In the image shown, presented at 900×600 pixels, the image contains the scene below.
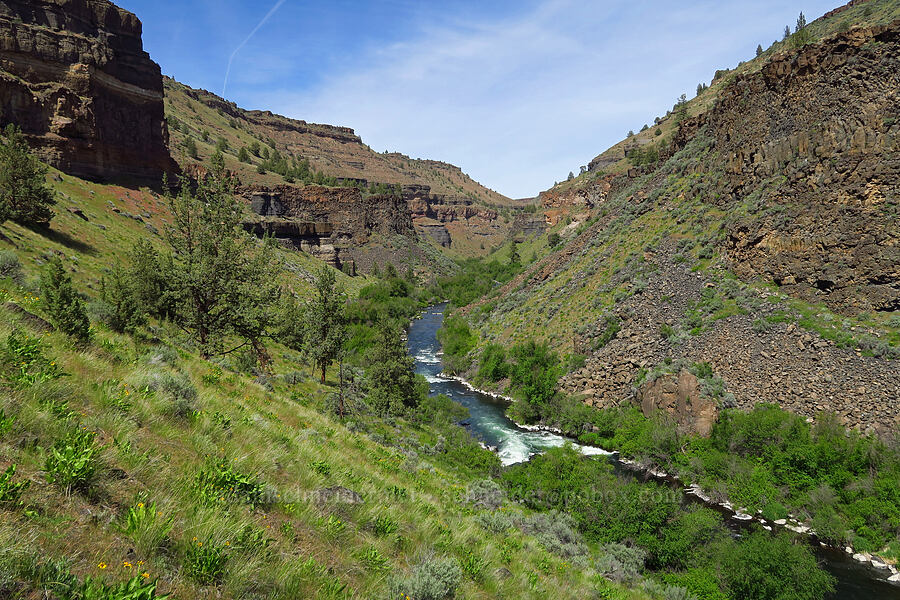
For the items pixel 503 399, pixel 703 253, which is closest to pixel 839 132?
pixel 703 253

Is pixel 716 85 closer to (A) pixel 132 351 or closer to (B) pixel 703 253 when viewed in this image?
(B) pixel 703 253

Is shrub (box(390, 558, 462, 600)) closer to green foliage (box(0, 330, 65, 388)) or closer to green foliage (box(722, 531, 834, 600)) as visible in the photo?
green foliage (box(0, 330, 65, 388))

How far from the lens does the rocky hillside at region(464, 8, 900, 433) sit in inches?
933

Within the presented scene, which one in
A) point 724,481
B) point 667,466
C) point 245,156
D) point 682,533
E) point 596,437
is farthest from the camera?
point 245,156

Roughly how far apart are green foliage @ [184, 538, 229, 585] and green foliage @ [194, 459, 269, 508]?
804 mm

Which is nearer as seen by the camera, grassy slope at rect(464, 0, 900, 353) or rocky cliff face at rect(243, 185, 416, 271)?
grassy slope at rect(464, 0, 900, 353)

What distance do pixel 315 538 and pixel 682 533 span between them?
19542 millimetres

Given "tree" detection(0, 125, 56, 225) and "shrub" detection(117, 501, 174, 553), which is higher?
"tree" detection(0, 125, 56, 225)

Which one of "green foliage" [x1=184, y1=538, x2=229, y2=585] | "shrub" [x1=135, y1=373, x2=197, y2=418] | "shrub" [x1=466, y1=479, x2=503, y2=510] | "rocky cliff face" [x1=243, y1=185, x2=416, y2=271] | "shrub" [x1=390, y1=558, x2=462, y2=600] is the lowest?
"shrub" [x1=466, y1=479, x2=503, y2=510]

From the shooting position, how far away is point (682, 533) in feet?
59.2

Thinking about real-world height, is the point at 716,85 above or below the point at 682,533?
above

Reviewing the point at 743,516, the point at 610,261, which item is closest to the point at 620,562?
the point at 743,516

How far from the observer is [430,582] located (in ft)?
15.7

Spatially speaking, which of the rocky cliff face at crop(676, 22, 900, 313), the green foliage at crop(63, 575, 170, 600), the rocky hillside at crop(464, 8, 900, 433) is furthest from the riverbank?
the green foliage at crop(63, 575, 170, 600)
